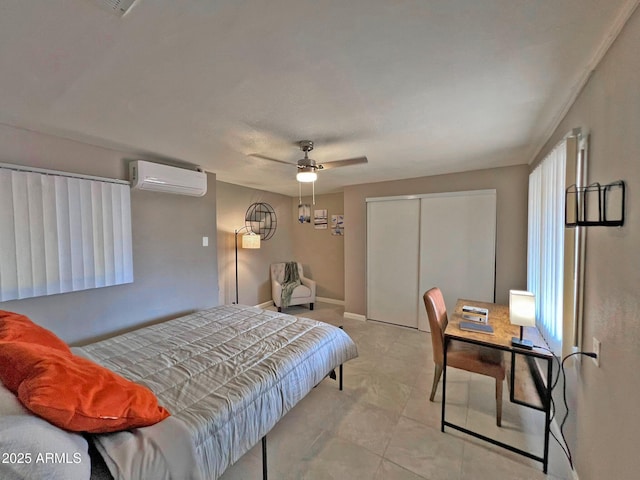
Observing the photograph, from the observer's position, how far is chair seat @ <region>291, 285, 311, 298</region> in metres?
4.80

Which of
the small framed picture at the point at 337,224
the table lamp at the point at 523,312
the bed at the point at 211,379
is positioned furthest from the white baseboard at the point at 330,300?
the table lamp at the point at 523,312

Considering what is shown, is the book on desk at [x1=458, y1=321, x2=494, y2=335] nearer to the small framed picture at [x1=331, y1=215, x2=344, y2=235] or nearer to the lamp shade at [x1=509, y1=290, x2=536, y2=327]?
the lamp shade at [x1=509, y1=290, x2=536, y2=327]

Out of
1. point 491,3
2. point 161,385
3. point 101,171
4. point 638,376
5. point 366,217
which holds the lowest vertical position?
point 161,385

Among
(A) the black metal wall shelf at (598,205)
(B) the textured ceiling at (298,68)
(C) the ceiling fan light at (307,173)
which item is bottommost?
(A) the black metal wall shelf at (598,205)

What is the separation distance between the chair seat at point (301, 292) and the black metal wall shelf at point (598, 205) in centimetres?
394

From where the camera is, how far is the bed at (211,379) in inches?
41.8

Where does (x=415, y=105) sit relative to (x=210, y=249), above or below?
above

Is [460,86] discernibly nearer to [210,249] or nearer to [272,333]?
[272,333]

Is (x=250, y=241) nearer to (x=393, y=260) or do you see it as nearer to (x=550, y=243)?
(x=393, y=260)

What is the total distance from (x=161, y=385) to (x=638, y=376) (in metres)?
2.20

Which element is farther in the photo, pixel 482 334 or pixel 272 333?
pixel 272 333

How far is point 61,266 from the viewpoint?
214cm

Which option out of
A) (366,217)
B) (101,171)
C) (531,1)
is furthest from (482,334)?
(101,171)

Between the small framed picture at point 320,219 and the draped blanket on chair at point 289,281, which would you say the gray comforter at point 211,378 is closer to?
the draped blanket on chair at point 289,281
